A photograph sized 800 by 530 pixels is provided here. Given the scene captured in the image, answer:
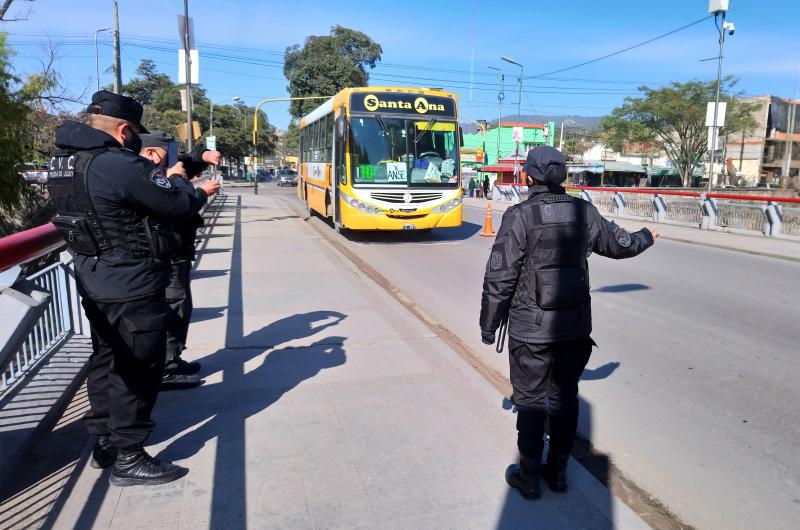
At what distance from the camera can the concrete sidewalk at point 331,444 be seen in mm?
2879

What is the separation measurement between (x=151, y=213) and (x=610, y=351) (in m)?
4.61

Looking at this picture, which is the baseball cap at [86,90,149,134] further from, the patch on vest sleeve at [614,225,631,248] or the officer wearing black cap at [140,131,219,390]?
the patch on vest sleeve at [614,225,631,248]

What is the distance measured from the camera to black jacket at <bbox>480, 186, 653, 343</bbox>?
9.74 ft

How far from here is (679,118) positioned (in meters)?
44.3

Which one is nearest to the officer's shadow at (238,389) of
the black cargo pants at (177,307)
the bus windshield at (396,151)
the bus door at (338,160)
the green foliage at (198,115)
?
the black cargo pants at (177,307)

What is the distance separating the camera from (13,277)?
2.83 m

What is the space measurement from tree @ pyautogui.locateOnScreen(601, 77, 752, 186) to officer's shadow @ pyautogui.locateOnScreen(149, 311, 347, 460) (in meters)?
44.9

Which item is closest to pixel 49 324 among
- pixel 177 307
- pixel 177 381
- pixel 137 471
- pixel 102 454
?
pixel 177 307

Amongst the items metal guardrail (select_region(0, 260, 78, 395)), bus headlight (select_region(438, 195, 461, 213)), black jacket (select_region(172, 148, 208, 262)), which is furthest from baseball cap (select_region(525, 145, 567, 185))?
bus headlight (select_region(438, 195, 461, 213))

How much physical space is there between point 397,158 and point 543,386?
10629 millimetres

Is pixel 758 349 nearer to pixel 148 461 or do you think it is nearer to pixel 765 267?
pixel 148 461

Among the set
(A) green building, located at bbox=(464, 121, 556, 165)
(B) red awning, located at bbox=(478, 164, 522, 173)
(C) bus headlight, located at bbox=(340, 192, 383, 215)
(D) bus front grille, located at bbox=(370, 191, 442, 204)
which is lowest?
(C) bus headlight, located at bbox=(340, 192, 383, 215)

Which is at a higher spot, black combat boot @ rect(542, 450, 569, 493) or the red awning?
the red awning

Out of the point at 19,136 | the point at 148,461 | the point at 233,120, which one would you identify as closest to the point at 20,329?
the point at 148,461
